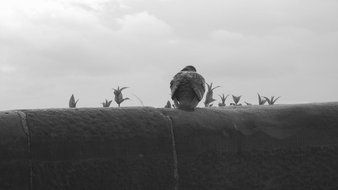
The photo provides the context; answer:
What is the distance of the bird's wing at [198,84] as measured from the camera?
15.6 feet

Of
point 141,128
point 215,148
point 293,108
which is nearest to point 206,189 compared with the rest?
point 215,148

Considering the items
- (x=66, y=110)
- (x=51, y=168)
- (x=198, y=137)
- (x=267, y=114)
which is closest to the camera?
(x=51, y=168)

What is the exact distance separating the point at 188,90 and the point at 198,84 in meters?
0.10

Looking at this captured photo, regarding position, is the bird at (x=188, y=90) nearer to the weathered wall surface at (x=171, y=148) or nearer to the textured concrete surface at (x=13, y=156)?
the weathered wall surface at (x=171, y=148)

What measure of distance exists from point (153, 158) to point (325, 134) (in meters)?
1.65

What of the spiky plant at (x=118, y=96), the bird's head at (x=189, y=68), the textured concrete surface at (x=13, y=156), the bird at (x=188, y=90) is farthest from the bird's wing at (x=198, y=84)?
the spiky plant at (x=118, y=96)

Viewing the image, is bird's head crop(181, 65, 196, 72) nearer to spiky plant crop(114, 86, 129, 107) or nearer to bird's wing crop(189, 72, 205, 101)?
bird's wing crop(189, 72, 205, 101)

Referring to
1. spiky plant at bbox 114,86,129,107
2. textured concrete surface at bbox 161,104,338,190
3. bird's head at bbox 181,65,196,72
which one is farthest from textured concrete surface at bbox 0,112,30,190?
spiky plant at bbox 114,86,129,107

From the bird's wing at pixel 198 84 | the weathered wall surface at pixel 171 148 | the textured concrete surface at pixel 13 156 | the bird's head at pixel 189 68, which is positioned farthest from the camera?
the bird's head at pixel 189 68

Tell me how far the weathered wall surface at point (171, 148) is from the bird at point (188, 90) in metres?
0.13

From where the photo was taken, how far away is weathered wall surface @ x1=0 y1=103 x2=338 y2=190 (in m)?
3.97

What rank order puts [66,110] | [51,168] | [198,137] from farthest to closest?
[198,137], [66,110], [51,168]

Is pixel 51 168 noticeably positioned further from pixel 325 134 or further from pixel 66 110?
pixel 325 134

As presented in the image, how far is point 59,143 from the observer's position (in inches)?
159
